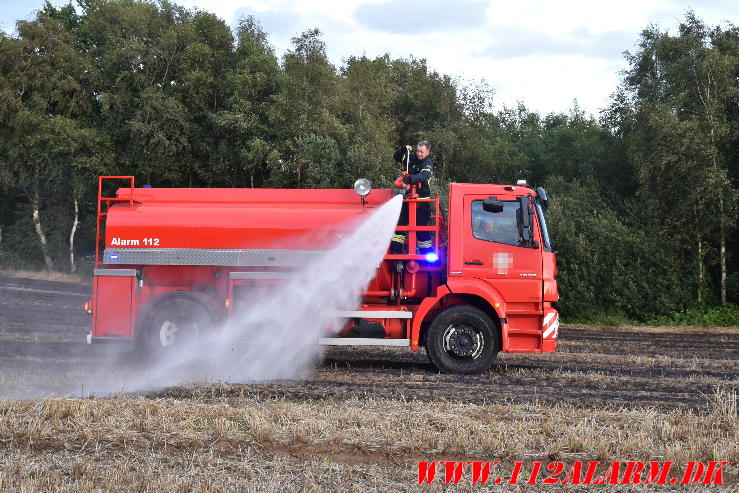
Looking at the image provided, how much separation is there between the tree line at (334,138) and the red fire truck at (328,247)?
1309cm

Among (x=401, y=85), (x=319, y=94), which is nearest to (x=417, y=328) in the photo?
(x=319, y=94)

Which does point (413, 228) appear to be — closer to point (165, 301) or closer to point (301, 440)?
point (165, 301)

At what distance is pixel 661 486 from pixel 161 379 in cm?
736

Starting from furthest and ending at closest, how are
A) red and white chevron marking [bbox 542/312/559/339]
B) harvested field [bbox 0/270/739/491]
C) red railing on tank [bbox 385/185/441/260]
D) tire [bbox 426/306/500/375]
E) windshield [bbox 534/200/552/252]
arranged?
1. red railing on tank [bbox 385/185/441/260]
2. windshield [bbox 534/200/552/252]
3. tire [bbox 426/306/500/375]
4. red and white chevron marking [bbox 542/312/559/339]
5. harvested field [bbox 0/270/739/491]

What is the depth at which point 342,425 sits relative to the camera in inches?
319

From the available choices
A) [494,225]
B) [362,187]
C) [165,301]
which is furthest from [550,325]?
[165,301]

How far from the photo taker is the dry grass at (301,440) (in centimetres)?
645

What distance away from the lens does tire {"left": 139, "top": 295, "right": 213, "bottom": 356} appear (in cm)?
1273

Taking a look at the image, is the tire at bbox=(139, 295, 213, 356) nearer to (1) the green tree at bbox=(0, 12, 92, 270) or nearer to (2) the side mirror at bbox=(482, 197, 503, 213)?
(2) the side mirror at bbox=(482, 197, 503, 213)

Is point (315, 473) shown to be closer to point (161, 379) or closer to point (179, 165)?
point (161, 379)

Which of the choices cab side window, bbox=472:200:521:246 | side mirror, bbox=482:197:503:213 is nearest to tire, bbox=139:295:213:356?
cab side window, bbox=472:200:521:246

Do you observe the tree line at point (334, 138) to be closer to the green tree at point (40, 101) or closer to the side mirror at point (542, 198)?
the green tree at point (40, 101)

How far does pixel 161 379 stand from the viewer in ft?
37.9

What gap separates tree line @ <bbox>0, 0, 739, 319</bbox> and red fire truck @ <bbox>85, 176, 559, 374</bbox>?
515 inches
